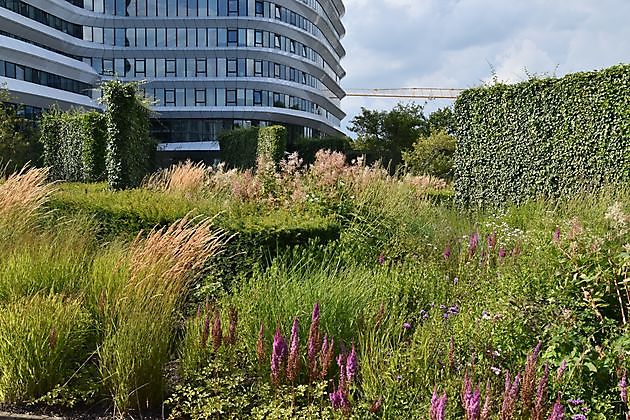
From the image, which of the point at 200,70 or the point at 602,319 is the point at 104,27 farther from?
the point at 602,319

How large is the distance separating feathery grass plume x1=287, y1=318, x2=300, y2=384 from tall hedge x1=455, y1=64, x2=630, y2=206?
828 cm

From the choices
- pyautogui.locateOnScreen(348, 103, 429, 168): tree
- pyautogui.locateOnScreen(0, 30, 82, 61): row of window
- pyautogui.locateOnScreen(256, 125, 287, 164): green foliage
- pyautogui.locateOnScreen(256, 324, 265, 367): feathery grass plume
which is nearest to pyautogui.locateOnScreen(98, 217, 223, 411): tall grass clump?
pyautogui.locateOnScreen(256, 324, 265, 367): feathery grass plume

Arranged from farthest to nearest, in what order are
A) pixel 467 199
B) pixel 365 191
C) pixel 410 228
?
pixel 467 199, pixel 365 191, pixel 410 228

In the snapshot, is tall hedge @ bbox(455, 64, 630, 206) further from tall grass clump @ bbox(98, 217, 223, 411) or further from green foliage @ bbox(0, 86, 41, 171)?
green foliage @ bbox(0, 86, 41, 171)

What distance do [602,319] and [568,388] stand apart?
648 millimetres

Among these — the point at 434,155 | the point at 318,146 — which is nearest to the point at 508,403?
the point at 434,155

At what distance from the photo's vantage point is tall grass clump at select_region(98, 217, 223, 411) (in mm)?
3420

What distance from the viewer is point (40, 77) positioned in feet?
149

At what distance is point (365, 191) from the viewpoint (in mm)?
7754

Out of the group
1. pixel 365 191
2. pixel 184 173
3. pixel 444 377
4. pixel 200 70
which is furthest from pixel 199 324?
pixel 200 70

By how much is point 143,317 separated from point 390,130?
3875 centimetres

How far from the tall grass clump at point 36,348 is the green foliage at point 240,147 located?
2512cm

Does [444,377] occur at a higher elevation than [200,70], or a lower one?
lower

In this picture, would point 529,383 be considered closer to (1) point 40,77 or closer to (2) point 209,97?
(1) point 40,77
